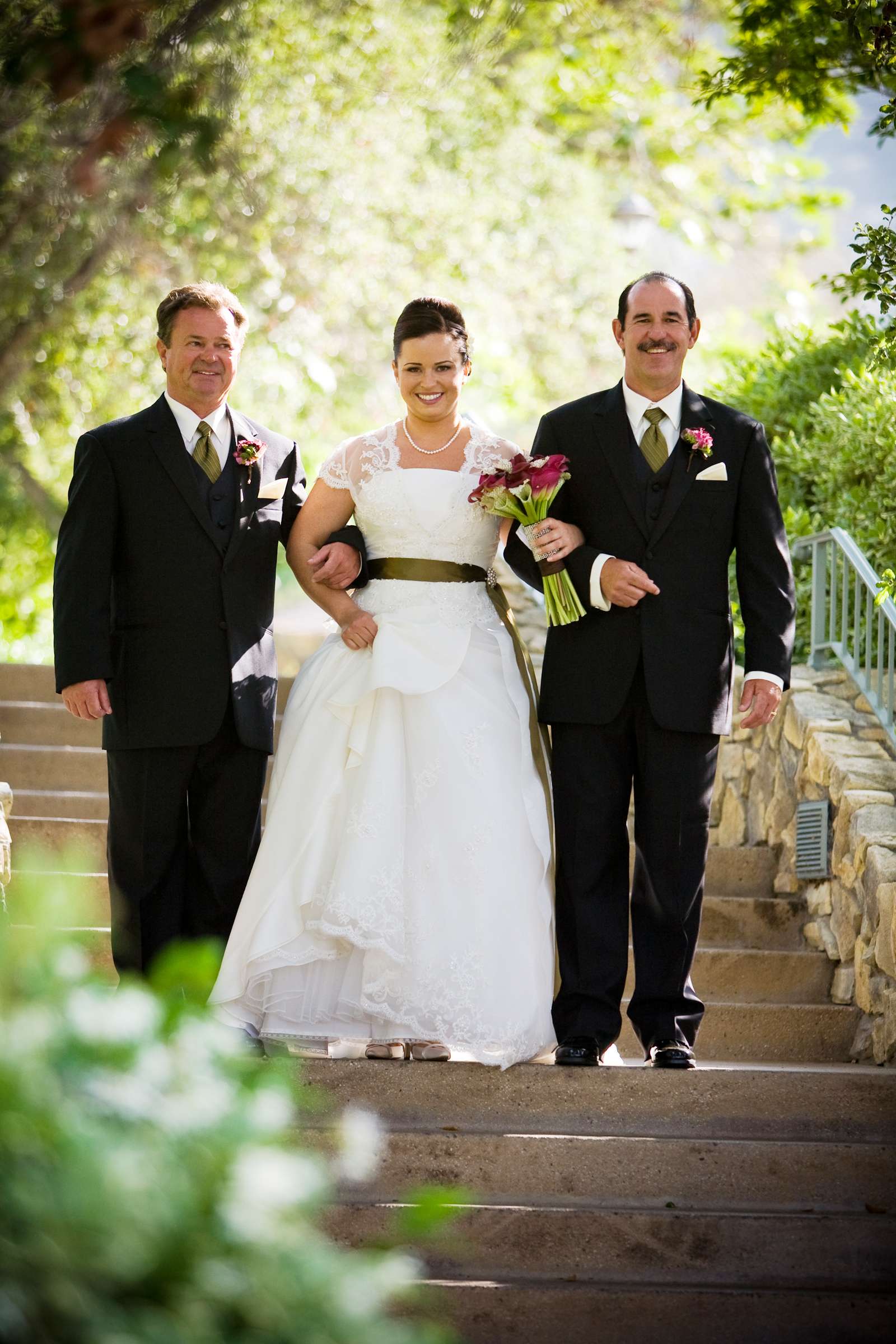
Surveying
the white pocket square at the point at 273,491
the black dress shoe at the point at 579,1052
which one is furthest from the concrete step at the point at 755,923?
the white pocket square at the point at 273,491

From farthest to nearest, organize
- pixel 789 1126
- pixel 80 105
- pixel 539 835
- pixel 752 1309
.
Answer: pixel 80 105 → pixel 539 835 → pixel 789 1126 → pixel 752 1309

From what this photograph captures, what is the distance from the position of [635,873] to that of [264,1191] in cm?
268

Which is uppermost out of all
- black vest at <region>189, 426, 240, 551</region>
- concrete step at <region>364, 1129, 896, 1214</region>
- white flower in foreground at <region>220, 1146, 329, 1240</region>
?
black vest at <region>189, 426, 240, 551</region>

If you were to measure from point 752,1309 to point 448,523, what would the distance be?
212 cm

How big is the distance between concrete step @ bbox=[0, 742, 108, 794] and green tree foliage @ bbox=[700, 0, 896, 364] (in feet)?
11.7

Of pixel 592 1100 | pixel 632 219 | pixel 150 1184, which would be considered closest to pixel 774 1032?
pixel 592 1100

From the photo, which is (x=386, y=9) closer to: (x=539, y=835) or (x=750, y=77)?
(x=750, y=77)

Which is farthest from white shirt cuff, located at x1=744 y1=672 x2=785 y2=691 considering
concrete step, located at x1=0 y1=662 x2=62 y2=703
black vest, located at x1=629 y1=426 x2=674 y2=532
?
concrete step, located at x1=0 y1=662 x2=62 y2=703

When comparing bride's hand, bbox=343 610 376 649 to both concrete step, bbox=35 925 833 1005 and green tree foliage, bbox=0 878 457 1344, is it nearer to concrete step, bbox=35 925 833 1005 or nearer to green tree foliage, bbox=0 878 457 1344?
concrete step, bbox=35 925 833 1005

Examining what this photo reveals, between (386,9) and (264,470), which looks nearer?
(264,470)

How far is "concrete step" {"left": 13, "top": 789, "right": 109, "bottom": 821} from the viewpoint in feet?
19.4

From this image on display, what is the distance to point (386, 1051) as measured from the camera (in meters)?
3.80

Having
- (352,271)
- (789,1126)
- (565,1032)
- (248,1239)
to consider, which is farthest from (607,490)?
(352,271)

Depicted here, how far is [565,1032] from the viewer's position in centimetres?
384
